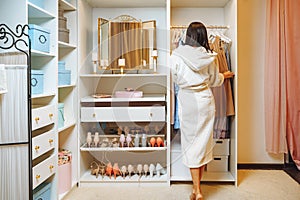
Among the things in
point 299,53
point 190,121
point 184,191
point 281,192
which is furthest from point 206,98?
point 299,53

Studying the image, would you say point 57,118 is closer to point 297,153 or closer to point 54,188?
point 54,188

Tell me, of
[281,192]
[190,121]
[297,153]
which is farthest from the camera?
[297,153]

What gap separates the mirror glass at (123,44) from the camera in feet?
12.3

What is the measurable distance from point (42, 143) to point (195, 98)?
4.23 ft

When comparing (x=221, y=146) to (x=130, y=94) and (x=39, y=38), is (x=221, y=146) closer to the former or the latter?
(x=130, y=94)

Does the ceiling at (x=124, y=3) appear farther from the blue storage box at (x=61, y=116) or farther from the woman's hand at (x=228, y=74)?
the blue storage box at (x=61, y=116)

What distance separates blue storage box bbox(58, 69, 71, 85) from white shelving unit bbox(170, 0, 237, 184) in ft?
3.98

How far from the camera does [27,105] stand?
2334 mm

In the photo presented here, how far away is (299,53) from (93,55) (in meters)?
2.17

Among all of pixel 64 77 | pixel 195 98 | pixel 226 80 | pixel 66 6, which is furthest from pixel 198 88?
pixel 66 6

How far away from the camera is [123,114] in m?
3.54

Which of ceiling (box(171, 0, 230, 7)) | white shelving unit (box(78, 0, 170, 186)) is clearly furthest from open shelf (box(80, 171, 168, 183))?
ceiling (box(171, 0, 230, 7))

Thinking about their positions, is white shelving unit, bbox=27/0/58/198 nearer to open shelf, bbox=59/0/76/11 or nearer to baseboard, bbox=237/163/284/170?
open shelf, bbox=59/0/76/11

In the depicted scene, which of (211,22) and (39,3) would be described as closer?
(39,3)
